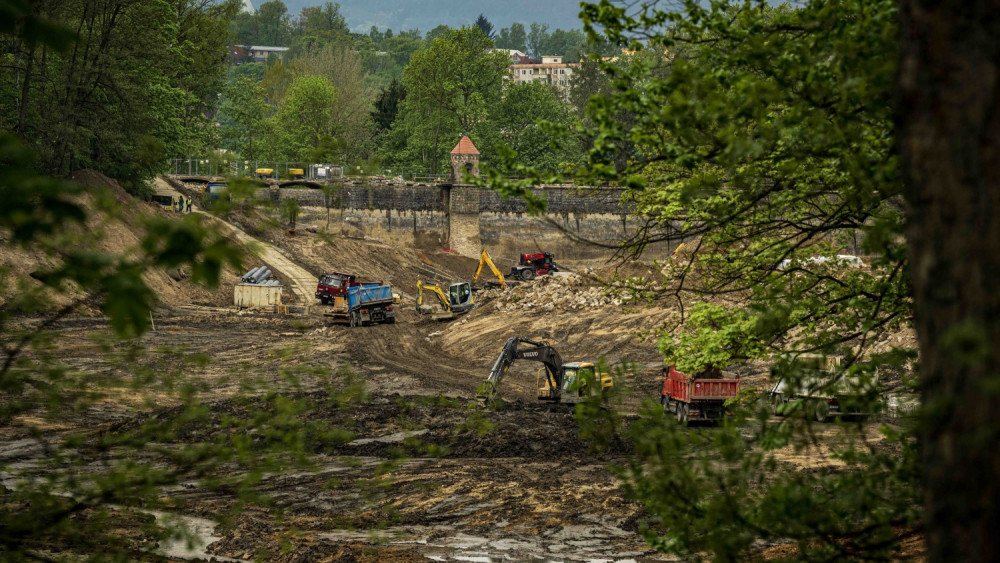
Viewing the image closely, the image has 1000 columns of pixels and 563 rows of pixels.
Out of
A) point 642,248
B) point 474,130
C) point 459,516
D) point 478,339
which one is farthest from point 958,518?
point 474,130

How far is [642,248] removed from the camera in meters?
8.82

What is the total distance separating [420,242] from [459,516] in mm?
59395

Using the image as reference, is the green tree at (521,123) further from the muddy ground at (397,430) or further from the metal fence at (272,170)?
the muddy ground at (397,430)

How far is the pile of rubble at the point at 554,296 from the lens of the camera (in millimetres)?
44125

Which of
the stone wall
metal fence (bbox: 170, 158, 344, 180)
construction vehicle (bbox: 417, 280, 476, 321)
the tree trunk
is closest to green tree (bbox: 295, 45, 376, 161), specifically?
metal fence (bbox: 170, 158, 344, 180)

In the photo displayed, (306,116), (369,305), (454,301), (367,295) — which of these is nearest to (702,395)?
(369,305)

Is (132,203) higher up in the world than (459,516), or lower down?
higher up

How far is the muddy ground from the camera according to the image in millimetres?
8594

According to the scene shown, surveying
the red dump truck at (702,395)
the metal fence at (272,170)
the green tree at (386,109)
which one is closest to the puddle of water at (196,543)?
the red dump truck at (702,395)

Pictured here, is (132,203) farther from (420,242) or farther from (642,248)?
(420,242)

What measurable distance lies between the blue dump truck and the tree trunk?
136ft

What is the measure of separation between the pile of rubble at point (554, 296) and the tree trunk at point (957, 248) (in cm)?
3855

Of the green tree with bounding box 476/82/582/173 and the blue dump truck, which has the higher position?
the green tree with bounding box 476/82/582/173

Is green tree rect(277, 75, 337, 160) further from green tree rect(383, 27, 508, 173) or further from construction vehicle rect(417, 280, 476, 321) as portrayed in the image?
construction vehicle rect(417, 280, 476, 321)
